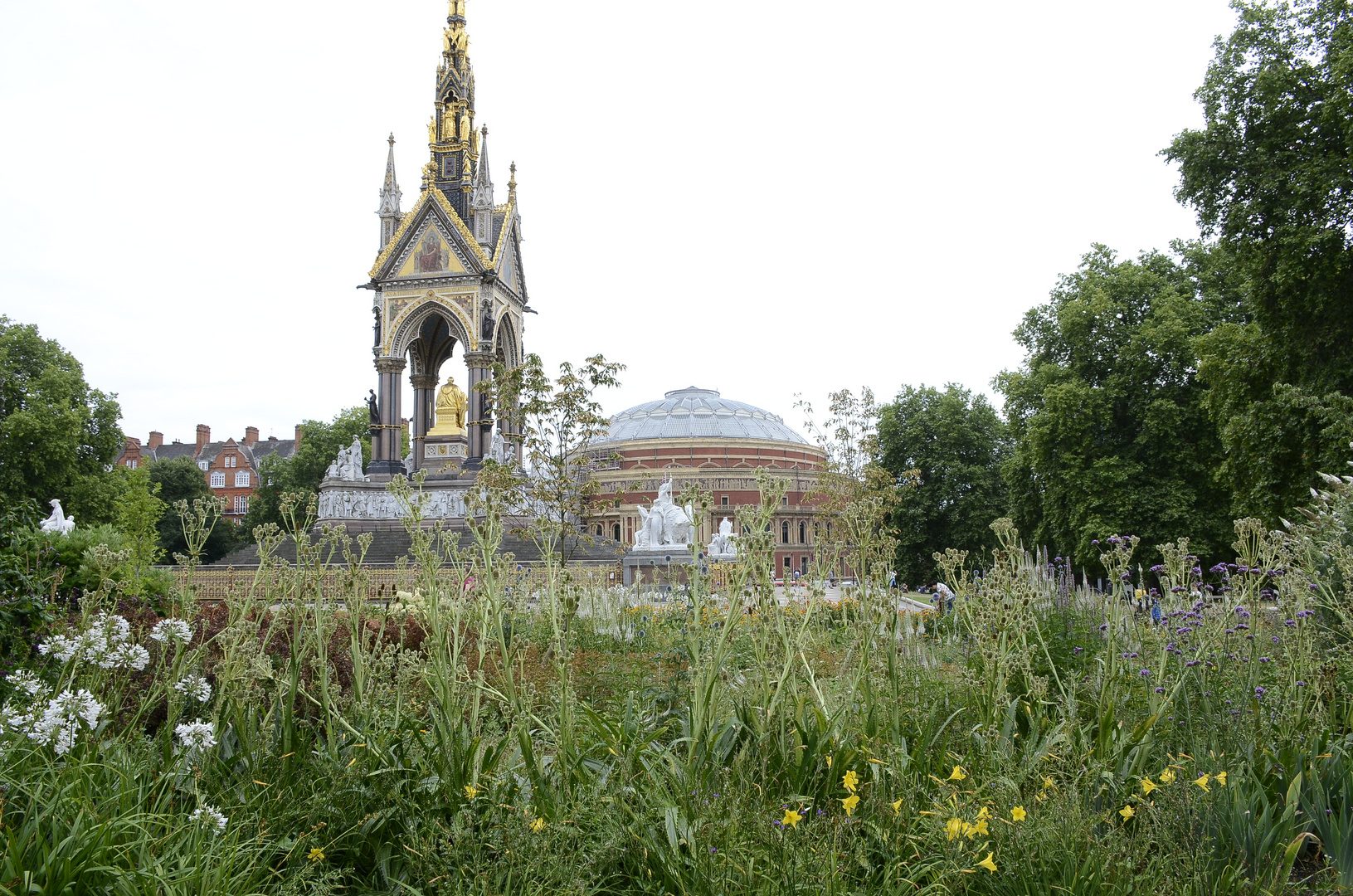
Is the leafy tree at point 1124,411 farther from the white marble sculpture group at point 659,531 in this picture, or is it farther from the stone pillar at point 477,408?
the stone pillar at point 477,408

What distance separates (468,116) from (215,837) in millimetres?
33109

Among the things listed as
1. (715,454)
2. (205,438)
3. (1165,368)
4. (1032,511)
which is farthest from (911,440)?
(205,438)

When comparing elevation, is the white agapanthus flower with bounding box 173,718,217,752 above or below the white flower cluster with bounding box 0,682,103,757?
below

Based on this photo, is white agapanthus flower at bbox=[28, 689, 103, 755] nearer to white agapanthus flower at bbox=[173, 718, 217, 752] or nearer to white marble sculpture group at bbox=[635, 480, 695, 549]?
white agapanthus flower at bbox=[173, 718, 217, 752]

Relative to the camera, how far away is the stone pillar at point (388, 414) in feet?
98.8

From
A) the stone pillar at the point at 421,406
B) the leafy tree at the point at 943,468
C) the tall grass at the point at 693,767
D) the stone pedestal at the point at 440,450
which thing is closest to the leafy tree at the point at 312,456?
the stone pillar at the point at 421,406

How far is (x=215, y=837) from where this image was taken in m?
3.45

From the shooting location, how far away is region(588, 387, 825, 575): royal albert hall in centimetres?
6600

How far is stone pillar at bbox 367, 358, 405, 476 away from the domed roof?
44.7m

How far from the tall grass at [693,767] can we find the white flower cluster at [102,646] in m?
0.02

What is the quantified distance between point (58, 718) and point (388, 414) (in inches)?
1089

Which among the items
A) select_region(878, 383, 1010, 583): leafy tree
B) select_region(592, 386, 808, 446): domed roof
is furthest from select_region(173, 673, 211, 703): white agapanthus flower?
select_region(592, 386, 808, 446): domed roof

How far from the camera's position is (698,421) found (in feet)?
254

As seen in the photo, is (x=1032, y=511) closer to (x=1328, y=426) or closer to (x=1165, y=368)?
(x=1165, y=368)
